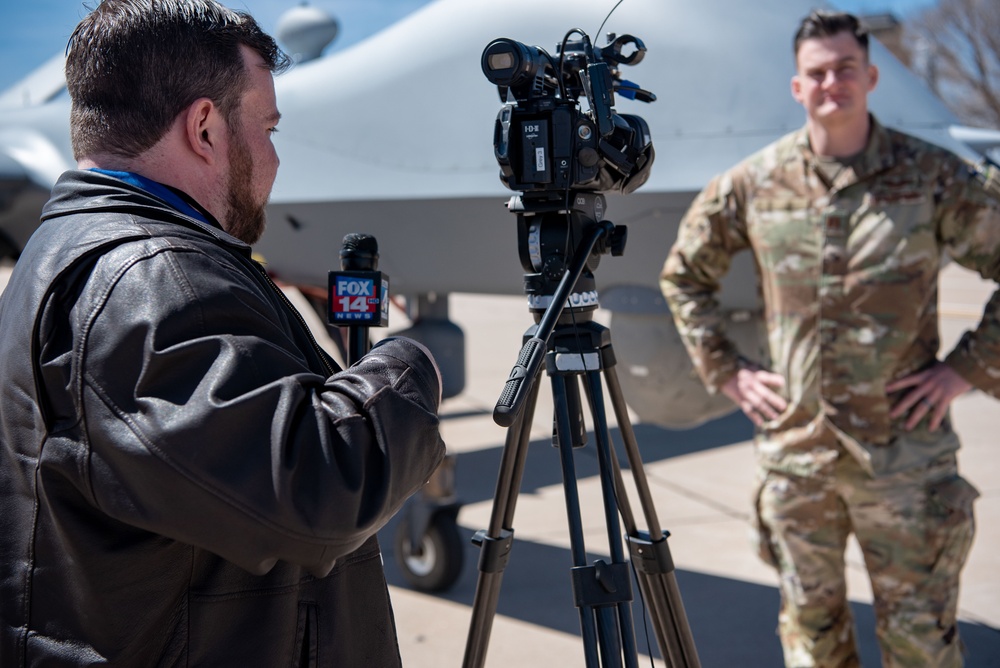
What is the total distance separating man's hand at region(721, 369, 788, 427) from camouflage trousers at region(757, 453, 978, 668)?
179 millimetres

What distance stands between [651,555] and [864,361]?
103 cm

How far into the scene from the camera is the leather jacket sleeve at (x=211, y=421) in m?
1.08

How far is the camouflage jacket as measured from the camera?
2.59m

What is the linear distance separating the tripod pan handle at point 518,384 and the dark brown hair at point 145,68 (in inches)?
21.0

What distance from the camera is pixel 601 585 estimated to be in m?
1.72

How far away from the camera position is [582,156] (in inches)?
69.1

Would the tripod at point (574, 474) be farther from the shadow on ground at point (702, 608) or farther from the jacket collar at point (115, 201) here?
the shadow on ground at point (702, 608)

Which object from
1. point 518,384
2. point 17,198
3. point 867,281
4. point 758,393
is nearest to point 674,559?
point 758,393

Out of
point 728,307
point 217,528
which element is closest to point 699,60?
point 728,307

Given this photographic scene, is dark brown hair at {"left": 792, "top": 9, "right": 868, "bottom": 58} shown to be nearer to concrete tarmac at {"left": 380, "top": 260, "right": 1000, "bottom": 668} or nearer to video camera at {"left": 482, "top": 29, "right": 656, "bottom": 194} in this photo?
video camera at {"left": 482, "top": 29, "right": 656, "bottom": 194}

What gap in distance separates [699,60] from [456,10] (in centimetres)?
102

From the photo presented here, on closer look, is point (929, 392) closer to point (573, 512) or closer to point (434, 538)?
point (573, 512)

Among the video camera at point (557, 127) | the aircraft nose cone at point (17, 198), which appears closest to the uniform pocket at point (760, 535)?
the video camera at point (557, 127)

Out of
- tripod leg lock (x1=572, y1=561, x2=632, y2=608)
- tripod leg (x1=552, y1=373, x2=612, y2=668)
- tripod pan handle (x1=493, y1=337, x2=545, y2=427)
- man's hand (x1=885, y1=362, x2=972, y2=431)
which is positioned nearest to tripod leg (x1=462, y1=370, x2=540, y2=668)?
tripod leg (x1=552, y1=373, x2=612, y2=668)
